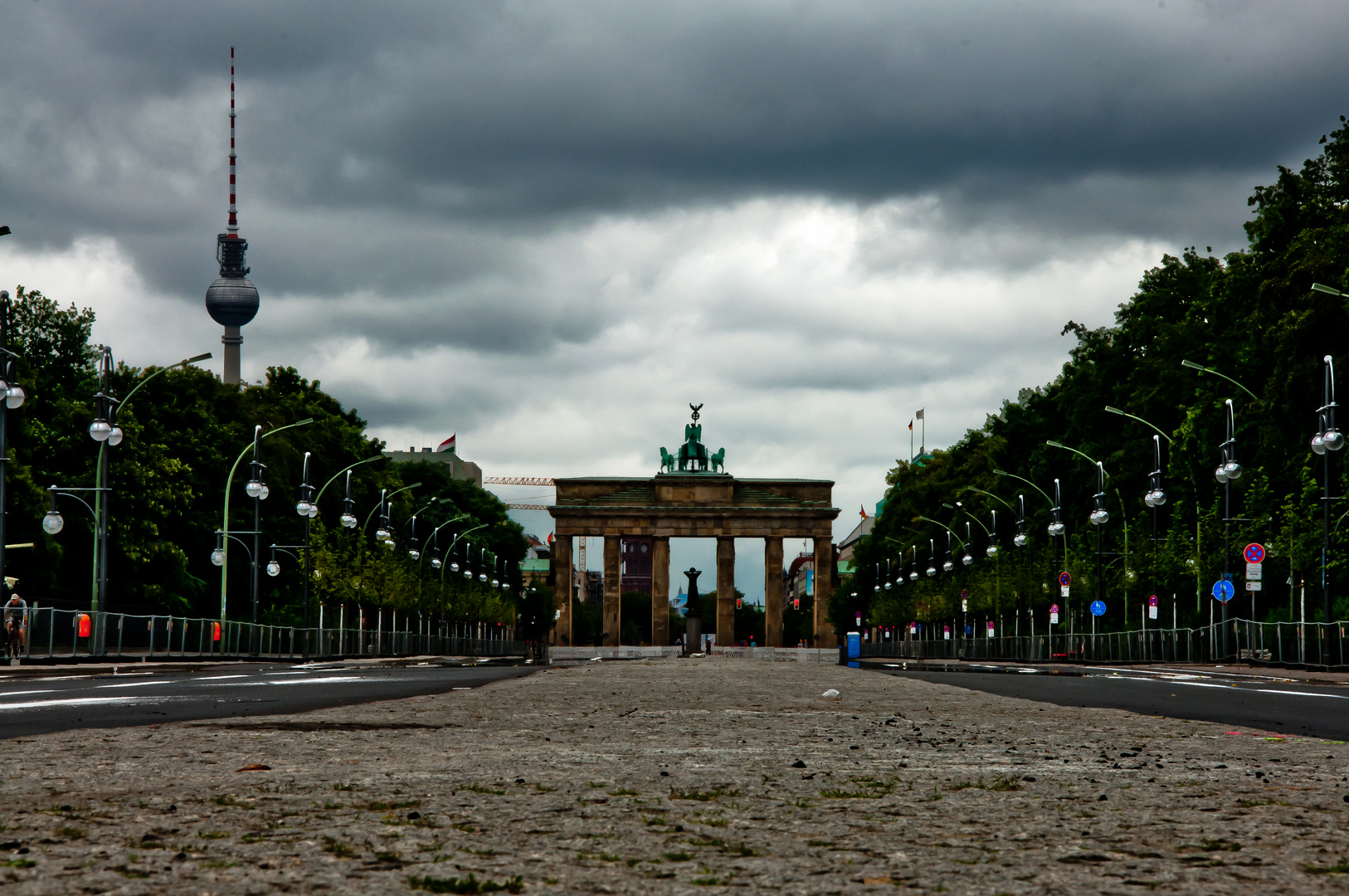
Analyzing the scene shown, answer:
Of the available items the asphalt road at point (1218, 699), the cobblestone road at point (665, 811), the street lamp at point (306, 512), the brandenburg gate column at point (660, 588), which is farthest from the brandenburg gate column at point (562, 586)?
the cobblestone road at point (665, 811)

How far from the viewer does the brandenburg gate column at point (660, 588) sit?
14638cm

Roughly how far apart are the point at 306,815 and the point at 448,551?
94.4m

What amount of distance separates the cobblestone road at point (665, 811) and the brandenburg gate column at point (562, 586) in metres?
136

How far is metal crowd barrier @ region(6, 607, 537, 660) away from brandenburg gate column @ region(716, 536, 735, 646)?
6786 centimetres

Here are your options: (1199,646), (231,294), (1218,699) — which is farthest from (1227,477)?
(231,294)

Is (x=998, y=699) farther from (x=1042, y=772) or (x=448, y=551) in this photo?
(x=448, y=551)

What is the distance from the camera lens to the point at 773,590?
5969 inches

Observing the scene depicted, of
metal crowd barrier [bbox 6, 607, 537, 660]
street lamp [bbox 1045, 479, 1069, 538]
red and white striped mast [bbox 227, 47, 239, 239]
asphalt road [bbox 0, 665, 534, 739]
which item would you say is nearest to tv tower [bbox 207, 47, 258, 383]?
red and white striped mast [bbox 227, 47, 239, 239]

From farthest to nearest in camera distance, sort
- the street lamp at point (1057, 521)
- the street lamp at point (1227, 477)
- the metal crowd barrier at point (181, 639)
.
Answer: the street lamp at point (1057, 521) < the street lamp at point (1227, 477) < the metal crowd barrier at point (181, 639)

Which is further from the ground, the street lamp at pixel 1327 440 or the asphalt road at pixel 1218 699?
the street lamp at pixel 1327 440

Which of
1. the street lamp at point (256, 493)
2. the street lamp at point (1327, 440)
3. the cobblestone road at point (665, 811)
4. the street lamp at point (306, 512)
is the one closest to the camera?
the cobblestone road at point (665, 811)

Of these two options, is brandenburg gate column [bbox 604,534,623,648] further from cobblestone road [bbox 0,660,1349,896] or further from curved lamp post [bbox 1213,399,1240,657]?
cobblestone road [bbox 0,660,1349,896]

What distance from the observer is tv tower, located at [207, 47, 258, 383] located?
571 feet

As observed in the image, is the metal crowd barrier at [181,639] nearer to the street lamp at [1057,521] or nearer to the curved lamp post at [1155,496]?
the street lamp at [1057,521]
